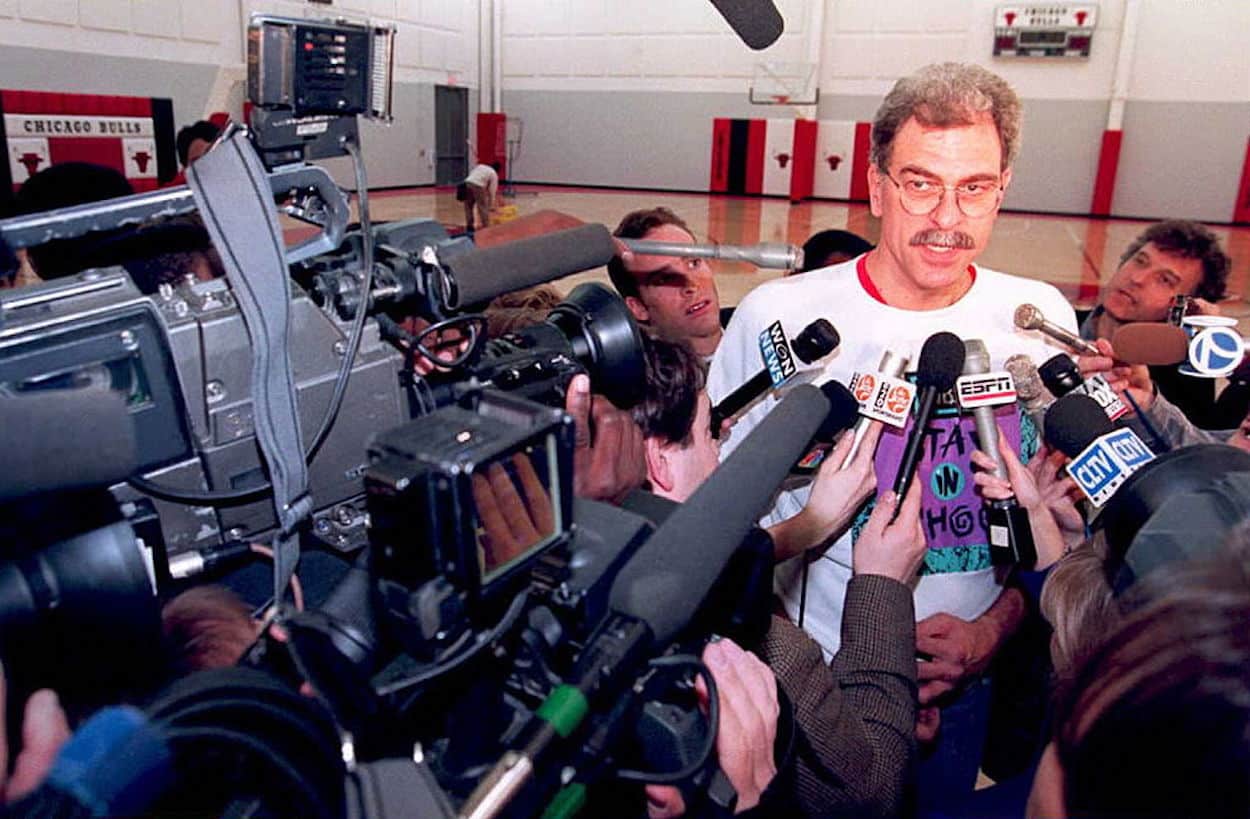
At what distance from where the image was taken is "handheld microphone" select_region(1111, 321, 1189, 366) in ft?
4.10

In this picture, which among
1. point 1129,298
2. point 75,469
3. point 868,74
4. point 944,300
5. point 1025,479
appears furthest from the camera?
point 868,74

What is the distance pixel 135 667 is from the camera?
0.58 meters

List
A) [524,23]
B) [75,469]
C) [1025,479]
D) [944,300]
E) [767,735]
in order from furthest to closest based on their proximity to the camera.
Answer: [524,23] < [944,300] < [1025,479] < [767,735] < [75,469]

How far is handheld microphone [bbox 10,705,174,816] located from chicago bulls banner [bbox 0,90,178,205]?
684 centimetres

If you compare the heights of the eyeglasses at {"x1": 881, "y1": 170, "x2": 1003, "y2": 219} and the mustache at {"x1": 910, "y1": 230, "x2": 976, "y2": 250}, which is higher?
the eyeglasses at {"x1": 881, "y1": 170, "x2": 1003, "y2": 219}

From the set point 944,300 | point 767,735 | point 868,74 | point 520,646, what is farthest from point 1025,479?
point 868,74

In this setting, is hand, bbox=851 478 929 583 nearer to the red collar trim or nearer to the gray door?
the red collar trim

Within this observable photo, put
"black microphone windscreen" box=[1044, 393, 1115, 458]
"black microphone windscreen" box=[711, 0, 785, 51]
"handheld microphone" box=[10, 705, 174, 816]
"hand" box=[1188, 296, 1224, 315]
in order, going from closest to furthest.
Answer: "handheld microphone" box=[10, 705, 174, 816]
"black microphone windscreen" box=[711, 0, 785, 51]
"black microphone windscreen" box=[1044, 393, 1115, 458]
"hand" box=[1188, 296, 1224, 315]

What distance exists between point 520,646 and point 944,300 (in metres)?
1.17

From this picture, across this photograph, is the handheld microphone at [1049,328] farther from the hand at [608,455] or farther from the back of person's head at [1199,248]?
the back of person's head at [1199,248]

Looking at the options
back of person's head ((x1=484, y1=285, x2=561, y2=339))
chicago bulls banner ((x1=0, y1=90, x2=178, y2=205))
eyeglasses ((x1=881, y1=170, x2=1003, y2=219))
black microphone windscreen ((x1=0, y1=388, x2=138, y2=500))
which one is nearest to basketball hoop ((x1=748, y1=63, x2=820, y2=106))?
chicago bulls banner ((x1=0, y1=90, x2=178, y2=205))

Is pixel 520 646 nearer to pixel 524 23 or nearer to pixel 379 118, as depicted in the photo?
pixel 379 118

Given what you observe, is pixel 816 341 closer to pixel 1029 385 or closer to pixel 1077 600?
pixel 1029 385

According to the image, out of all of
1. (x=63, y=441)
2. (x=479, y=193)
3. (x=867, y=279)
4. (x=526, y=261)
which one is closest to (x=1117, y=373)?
(x=867, y=279)
